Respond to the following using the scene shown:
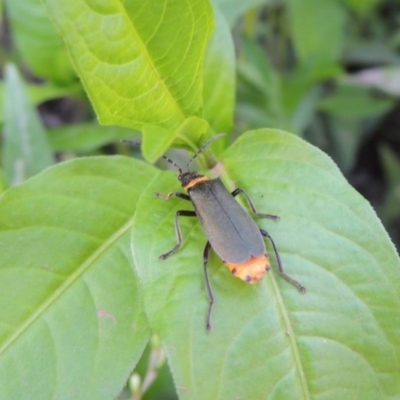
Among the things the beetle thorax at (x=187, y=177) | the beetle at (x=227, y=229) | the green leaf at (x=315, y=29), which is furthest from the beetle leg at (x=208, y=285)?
the green leaf at (x=315, y=29)

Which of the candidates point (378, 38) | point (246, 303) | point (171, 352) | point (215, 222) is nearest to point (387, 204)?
point (378, 38)

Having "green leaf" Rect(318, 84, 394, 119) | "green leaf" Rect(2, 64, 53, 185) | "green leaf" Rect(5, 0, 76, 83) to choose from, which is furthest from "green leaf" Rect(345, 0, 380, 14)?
"green leaf" Rect(2, 64, 53, 185)

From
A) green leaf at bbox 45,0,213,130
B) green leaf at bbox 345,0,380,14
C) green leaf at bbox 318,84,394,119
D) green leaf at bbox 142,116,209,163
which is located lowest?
green leaf at bbox 318,84,394,119

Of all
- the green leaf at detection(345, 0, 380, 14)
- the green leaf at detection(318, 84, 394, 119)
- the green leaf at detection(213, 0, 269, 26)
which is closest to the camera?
the green leaf at detection(213, 0, 269, 26)

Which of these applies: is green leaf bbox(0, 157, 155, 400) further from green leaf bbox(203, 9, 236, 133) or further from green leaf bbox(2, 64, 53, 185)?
green leaf bbox(2, 64, 53, 185)

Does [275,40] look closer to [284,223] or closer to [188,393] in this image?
[284,223]

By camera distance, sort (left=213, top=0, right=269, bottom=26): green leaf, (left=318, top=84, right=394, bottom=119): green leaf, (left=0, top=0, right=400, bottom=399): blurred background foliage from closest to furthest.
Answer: (left=213, top=0, right=269, bottom=26): green leaf < (left=0, top=0, right=400, bottom=399): blurred background foliage < (left=318, top=84, right=394, bottom=119): green leaf
